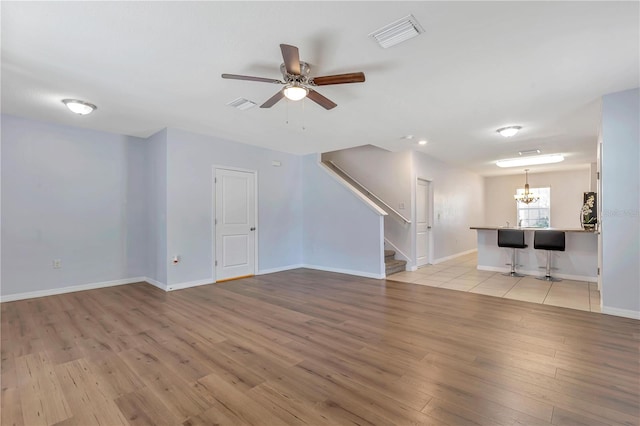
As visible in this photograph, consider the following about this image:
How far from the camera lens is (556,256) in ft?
18.4

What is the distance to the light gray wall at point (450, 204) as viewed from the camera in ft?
23.6

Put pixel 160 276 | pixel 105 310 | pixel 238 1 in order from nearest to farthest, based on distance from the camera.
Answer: pixel 238 1, pixel 105 310, pixel 160 276

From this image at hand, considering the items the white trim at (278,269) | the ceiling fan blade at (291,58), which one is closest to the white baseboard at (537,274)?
the white trim at (278,269)

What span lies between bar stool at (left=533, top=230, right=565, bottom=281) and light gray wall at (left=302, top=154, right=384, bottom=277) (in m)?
2.81

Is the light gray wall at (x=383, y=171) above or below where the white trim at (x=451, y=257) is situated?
above

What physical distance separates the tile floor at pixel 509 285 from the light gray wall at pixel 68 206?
5052mm

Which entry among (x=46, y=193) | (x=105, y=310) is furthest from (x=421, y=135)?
(x=46, y=193)

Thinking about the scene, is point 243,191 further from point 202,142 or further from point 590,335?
point 590,335

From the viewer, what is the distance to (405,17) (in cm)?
214

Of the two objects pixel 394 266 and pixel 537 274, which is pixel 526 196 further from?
pixel 394 266

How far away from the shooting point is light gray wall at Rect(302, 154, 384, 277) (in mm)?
5828

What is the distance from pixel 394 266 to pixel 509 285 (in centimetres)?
202

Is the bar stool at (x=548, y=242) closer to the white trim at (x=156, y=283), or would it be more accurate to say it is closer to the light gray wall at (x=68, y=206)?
the white trim at (x=156, y=283)

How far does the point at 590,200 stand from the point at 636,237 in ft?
8.69
